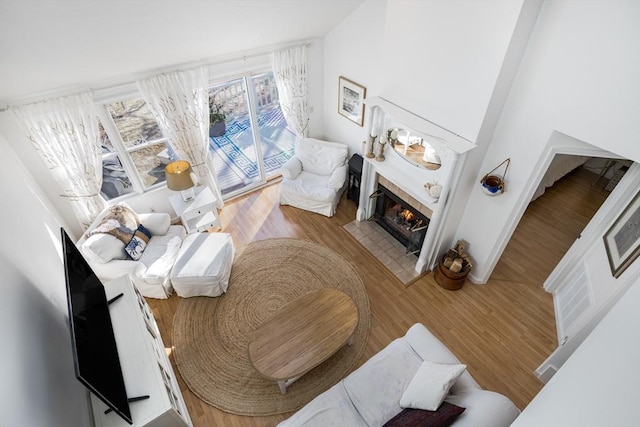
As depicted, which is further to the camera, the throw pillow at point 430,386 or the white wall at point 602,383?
the throw pillow at point 430,386

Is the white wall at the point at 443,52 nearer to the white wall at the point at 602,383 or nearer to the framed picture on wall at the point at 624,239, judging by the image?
the framed picture on wall at the point at 624,239

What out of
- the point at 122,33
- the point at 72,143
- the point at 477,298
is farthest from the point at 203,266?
the point at 477,298

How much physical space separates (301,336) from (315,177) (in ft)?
8.72

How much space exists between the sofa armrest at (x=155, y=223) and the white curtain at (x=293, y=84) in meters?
2.42

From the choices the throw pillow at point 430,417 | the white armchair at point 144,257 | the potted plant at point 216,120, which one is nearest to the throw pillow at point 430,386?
the throw pillow at point 430,417

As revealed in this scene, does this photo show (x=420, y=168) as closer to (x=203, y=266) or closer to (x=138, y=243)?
(x=203, y=266)

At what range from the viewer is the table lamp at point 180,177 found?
4.02 meters

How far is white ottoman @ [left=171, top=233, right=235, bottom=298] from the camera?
3721 mm

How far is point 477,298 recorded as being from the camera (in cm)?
387

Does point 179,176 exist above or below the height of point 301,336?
above

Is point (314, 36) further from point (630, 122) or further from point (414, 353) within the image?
point (414, 353)

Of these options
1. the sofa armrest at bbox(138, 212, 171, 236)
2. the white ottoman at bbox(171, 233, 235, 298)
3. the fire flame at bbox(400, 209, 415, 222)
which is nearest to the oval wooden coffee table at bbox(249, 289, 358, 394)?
the white ottoman at bbox(171, 233, 235, 298)

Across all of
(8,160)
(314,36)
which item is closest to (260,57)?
(314,36)

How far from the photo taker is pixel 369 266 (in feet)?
14.0
